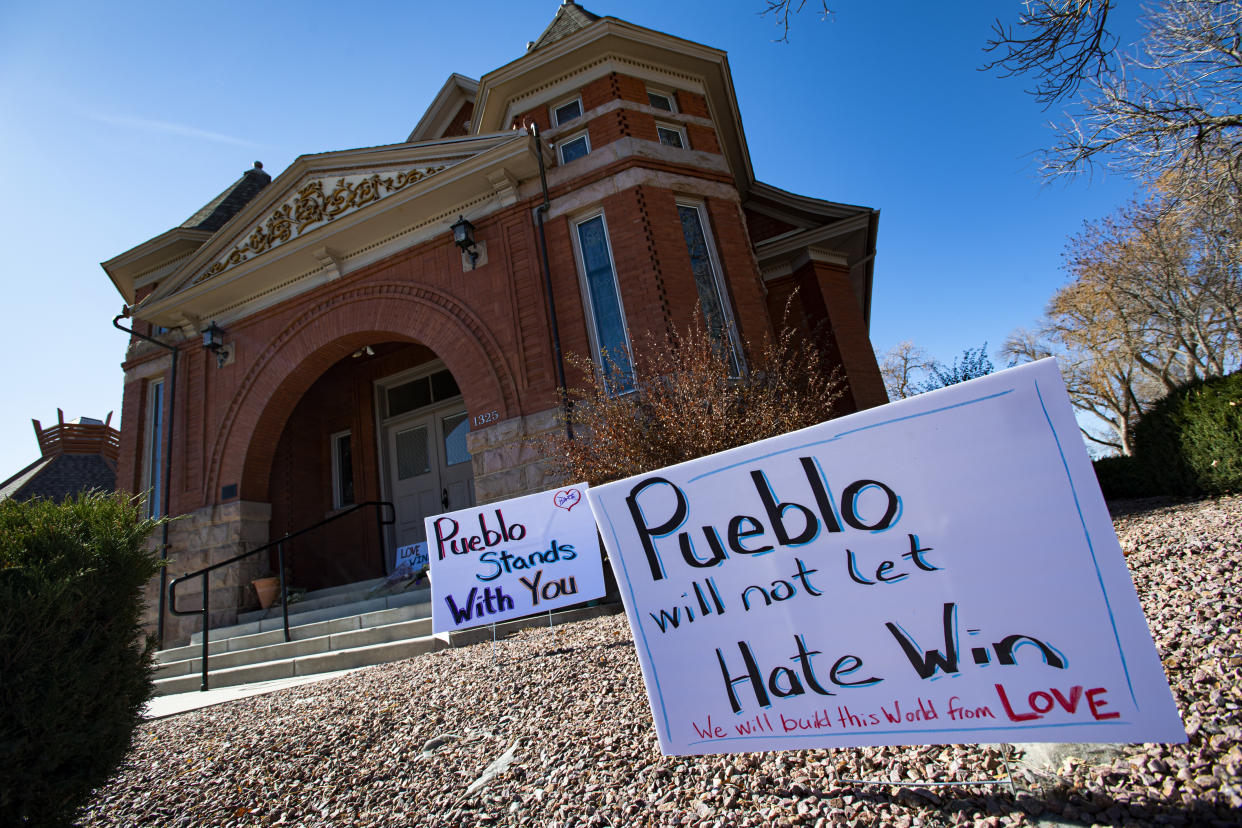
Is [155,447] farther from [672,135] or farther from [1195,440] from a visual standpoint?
[1195,440]

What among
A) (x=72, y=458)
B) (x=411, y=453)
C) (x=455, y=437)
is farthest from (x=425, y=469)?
(x=72, y=458)

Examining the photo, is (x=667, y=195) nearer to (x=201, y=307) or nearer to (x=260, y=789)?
(x=260, y=789)

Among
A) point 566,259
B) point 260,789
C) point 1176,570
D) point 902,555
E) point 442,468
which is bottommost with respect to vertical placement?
point 260,789

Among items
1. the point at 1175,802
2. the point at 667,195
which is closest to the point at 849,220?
the point at 667,195

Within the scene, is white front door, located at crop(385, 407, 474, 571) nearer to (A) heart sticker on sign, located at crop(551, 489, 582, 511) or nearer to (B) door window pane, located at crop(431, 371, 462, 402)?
(B) door window pane, located at crop(431, 371, 462, 402)

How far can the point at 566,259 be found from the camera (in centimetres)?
854

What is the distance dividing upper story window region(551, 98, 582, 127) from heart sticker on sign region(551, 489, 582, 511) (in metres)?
7.26

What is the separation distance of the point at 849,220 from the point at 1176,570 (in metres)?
9.79

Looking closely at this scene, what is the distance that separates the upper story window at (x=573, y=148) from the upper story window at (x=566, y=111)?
0.47m

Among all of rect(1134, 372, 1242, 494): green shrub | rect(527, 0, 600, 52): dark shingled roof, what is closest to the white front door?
rect(527, 0, 600, 52): dark shingled roof

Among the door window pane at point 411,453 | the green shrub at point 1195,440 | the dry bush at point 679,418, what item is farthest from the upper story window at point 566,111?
the green shrub at point 1195,440

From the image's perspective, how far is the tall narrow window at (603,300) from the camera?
8062 millimetres

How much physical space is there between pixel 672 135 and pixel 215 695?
31.8 ft

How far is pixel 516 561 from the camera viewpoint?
189 inches
